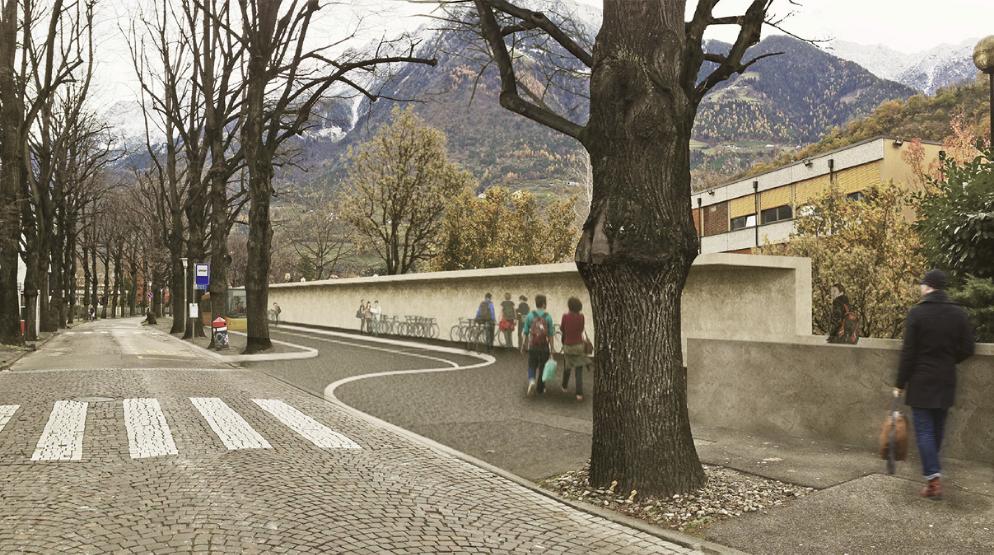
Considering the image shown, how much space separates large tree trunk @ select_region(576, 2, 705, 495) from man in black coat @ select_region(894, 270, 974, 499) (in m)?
1.78

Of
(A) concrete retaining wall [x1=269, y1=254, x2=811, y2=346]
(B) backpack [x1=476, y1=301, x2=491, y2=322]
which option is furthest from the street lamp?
(B) backpack [x1=476, y1=301, x2=491, y2=322]

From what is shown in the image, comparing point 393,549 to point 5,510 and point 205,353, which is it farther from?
point 205,353

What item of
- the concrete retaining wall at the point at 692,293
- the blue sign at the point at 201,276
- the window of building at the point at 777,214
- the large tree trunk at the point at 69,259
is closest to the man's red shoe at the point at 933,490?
the concrete retaining wall at the point at 692,293

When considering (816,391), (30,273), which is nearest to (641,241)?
(816,391)

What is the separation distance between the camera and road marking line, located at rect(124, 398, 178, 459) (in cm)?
768

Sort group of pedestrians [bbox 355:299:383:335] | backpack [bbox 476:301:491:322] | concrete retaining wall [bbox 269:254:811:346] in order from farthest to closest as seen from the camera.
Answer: group of pedestrians [bbox 355:299:383:335]
backpack [bbox 476:301:491:322]
concrete retaining wall [bbox 269:254:811:346]

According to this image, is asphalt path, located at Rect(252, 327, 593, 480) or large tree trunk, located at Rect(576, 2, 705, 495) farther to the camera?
asphalt path, located at Rect(252, 327, 593, 480)

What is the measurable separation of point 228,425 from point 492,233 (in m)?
35.2

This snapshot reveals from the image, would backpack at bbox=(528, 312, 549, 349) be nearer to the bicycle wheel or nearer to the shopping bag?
the shopping bag

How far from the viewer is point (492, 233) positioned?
144 feet

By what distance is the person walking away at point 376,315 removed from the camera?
105ft

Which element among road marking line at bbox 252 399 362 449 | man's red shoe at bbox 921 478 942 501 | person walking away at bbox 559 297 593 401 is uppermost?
person walking away at bbox 559 297 593 401

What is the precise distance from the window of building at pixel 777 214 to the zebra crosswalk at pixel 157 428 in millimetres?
44168

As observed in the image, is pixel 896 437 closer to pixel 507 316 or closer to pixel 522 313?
pixel 507 316
